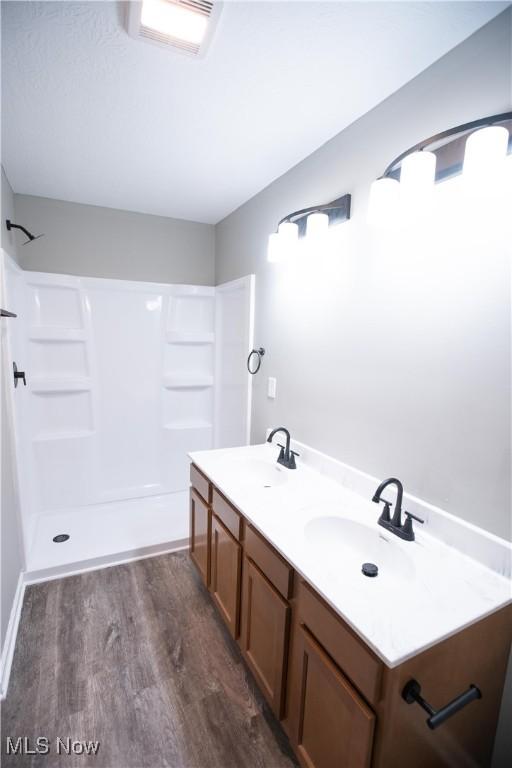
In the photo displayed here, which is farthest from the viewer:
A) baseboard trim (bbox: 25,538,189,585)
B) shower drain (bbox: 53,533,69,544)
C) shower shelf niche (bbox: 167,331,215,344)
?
shower shelf niche (bbox: 167,331,215,344)

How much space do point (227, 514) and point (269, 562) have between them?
38 centimetres

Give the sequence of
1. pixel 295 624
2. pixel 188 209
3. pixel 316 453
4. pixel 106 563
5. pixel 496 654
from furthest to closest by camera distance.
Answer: pixel 188 209 → pixel 106 563 → pixel 316 453 → pixel 295 624 → pixel 496 654

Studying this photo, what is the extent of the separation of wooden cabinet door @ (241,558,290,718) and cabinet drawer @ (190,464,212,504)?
429mm

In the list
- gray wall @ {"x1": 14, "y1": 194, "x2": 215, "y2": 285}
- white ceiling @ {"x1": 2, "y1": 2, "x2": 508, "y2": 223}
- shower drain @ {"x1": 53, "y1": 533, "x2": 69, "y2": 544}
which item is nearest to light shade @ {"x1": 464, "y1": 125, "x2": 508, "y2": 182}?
white ceiling @ {"x1": 2, "y1": 2, "x2": 508, "y2": 223}

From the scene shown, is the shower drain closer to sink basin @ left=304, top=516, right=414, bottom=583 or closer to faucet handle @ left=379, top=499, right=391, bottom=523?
sink basin @ left=304, top=516, right=414, bottom=583

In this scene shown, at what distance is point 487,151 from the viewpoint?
94 cm

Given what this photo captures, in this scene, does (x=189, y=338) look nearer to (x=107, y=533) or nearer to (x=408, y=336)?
(x=107, y=533)

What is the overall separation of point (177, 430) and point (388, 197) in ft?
8.40

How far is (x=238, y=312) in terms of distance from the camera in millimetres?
2730

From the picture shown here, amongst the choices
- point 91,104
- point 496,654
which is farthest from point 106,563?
point 91,104

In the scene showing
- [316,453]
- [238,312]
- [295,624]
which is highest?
[238,312]

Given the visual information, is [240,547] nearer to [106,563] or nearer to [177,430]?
[106,563]

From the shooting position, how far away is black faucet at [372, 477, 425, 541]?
46.1 inches

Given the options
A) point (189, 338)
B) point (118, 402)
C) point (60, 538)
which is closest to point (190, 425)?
point (118, 402)
